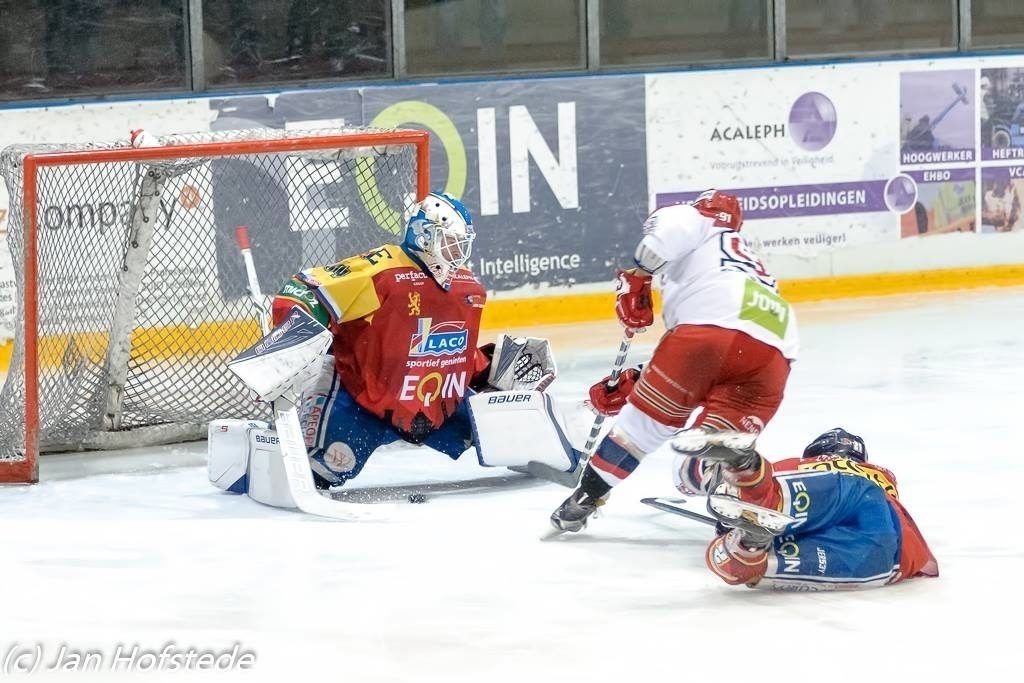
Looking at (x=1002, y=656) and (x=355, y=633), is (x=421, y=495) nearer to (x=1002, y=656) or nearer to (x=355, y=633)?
(x=355, y=633)

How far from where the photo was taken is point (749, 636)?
3.15 meters

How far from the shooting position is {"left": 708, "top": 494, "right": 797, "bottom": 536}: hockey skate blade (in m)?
3.29

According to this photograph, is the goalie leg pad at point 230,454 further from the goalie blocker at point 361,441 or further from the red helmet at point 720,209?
the red helmet at point 720,209

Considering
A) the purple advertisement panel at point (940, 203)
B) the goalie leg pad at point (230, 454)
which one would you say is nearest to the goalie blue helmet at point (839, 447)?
the goalie leg pad at point (230, 454)

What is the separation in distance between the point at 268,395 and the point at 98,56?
3372mm

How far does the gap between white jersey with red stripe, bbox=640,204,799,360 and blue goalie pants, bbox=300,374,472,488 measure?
1.06 meters

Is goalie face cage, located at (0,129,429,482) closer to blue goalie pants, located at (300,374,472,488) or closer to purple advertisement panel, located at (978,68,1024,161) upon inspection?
blue goalie pants, located at (300,374,472,488)

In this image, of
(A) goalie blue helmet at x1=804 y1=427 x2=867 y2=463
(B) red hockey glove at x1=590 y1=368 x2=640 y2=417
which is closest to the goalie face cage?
(B) red hockey glove at x1=590 y1=368 x2=640 y2=417

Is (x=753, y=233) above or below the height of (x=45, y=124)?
below

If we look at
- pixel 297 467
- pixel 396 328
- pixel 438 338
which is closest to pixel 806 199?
pixel 438 338

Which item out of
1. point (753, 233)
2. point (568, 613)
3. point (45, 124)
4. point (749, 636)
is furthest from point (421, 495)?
point (753, 233)

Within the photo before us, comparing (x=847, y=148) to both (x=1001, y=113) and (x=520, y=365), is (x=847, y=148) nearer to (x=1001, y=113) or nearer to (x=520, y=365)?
(x=1001, y=113)

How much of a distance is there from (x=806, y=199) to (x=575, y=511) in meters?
4.46

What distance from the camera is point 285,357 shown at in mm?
4148
